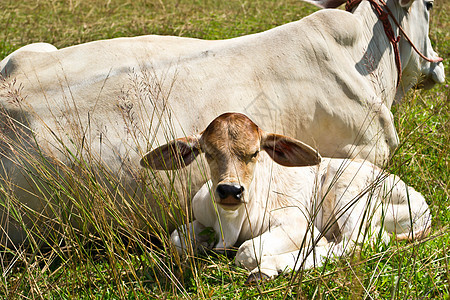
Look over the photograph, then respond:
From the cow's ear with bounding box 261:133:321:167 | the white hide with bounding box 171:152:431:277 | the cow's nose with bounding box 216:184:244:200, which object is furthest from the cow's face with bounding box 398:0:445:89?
the cow's nose with bounding box 216:184:244:200

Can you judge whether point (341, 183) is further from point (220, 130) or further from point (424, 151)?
point (424, 151)

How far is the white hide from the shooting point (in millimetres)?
4262

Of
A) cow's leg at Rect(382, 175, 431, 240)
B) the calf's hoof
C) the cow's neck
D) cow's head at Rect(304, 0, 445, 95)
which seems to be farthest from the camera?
cow's head at Rect(304, 0, 445, 95)

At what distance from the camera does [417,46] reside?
6375 millimetres

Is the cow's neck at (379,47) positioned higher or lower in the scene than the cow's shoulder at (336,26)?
lower

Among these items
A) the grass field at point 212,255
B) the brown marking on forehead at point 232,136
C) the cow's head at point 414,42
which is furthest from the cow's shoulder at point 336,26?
the brown marking on forehead at point 232,136

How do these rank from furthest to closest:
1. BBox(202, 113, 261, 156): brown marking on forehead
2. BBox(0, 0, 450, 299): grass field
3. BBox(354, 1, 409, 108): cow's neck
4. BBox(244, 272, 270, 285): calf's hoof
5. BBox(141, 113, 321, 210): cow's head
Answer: BBox(354, 1, 409, 108): cow's neck < BBox(202, 113, 261, 156): brown marking on forehead < BBox(141, 113, 321, 210): cow's head < BBox(244, 272, 270, 285): calf's hoof < BBox(0, 0, 450, 299): grass field

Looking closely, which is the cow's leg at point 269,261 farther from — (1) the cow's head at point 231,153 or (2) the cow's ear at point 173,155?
(2) the cow's ear at point 173,155

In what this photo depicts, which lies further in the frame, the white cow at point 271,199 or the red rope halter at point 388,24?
the red rope halter at point 388,24

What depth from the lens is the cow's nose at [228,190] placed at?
12.8 ft

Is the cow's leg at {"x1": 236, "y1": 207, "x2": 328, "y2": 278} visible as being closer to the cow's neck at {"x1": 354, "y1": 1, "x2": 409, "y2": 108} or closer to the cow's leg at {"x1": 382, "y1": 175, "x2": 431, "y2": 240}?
the cow's leg at {"x1": 382, "y1": 175, "x2": 431, "y2": 240}

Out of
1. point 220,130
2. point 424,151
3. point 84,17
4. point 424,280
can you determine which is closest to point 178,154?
point 220,130

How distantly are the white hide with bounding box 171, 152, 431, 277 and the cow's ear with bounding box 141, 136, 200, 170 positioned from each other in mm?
323

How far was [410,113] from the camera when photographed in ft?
21.2
